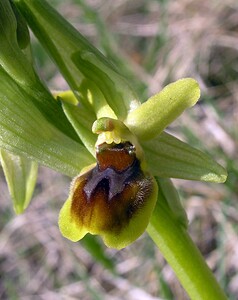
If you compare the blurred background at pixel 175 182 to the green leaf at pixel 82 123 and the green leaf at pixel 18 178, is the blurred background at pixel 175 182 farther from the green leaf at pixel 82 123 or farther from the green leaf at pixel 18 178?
the green leaf at pixel 82 123

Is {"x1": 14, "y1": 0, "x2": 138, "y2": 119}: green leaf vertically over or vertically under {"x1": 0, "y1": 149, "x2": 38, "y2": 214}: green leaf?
over

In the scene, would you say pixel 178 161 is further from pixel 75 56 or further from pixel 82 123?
pixel 75 56

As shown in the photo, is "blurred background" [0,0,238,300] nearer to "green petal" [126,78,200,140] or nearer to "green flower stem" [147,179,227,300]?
"green flower stem" [147,179,227,300]

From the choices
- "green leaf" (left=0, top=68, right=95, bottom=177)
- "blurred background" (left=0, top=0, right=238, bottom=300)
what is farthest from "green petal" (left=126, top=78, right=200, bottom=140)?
"blurred background" (left=0, top=0, right=238, bottom=300)

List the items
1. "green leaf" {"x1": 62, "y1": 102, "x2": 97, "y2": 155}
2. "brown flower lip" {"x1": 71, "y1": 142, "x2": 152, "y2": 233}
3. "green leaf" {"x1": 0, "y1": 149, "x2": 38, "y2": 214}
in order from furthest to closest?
"green leaf" {"x1": 0, "y1": 149, "x2": 38, "y2": 214}
"green leaf" {"x1": 62, "y1": 102, "x2": 97, "y2": 155}
"brown flower lip" {"x1": 71, "y1": 142, "x2": 152, "y2": 233}

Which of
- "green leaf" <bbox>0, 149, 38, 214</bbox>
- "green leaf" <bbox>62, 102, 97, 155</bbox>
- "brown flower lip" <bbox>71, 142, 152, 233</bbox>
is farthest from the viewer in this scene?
"green leaf" <bbox>0, 149, 38, 214</bbox>

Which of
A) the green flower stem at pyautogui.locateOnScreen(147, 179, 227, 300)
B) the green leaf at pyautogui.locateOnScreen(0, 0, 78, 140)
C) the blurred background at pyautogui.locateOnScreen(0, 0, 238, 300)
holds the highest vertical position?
the green leaf at pyautogui.locateOnScreen(0, 0, 78, 140)

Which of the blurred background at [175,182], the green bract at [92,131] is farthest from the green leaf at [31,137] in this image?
the blurred background at [175,182]
